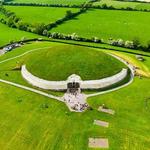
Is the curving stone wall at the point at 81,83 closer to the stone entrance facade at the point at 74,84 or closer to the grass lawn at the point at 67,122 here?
the stone entrance facade at the point at 74,84

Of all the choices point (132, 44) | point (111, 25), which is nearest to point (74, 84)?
point (132, 44)

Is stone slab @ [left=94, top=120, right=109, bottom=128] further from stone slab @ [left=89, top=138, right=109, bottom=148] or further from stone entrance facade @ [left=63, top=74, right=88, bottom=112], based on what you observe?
stone entrance facade @ [left=63, top=74, right=88, bottom=112]

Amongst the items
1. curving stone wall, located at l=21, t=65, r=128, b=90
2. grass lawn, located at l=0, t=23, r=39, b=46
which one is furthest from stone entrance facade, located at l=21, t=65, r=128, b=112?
grass lawn, located at l=0, t=23, r=39, b=46

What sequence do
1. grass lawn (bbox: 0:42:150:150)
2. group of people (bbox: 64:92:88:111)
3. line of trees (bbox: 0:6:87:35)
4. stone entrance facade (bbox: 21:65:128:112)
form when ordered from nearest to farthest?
grass lawn (bbox: 0:42:150:150) < group of people (bbox: 64:92:88:111) < stone entrance facade (bbox: 21:65:128:112) < line of trees (bbox: 0:6:87:35)

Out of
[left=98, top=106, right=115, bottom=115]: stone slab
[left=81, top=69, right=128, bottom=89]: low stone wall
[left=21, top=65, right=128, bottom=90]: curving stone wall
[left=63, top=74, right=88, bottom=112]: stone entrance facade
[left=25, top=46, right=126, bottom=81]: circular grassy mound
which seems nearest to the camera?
[left=98, top=106, right=115, bottom=115]: stone slab

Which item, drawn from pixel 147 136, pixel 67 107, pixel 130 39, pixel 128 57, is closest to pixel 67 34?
pixel 130 39

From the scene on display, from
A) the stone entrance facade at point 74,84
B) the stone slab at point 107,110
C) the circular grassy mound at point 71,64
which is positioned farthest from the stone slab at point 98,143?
the circular grassy mound at point 71,64
